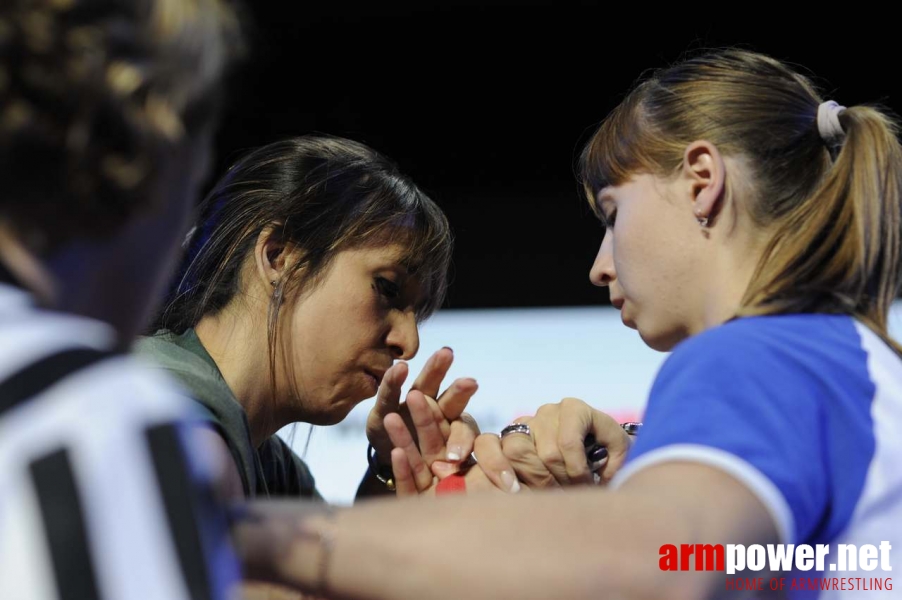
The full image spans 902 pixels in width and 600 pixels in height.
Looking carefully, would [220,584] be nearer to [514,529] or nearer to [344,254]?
[514,529]

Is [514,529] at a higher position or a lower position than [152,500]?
lower

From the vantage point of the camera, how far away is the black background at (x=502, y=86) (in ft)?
11.0

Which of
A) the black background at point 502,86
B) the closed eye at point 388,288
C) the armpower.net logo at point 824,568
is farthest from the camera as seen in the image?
the black background at point 502,86

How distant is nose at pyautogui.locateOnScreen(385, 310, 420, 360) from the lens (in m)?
1.75

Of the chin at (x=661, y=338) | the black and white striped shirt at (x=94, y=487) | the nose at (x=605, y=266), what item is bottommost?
the chin at (x=661, y=338)

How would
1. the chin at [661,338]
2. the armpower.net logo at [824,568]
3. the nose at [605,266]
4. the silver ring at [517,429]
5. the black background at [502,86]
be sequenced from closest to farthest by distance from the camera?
the armpower.net logo at [824,568]
the chin at [661,338]
the nose at [605,266]
the silver ring at [517,429]
the black background at [502,86]

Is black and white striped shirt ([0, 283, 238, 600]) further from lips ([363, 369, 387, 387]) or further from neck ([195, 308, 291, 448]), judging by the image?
lips ([363, 369, 387, 387])

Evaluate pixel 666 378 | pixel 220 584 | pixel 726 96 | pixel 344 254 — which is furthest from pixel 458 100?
pixel 220 584

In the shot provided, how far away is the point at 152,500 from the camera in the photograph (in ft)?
1.51

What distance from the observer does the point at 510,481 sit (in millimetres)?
1441

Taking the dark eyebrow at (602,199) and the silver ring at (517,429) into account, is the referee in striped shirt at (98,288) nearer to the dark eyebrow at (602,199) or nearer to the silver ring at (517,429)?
the dark eyebrow at (602,199)

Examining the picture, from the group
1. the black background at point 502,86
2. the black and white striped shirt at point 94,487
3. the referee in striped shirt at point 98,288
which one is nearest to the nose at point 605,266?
the referee in striped shirt at point 98,288

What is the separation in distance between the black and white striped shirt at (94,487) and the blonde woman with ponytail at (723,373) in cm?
24

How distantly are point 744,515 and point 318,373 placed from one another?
40.6 inches
